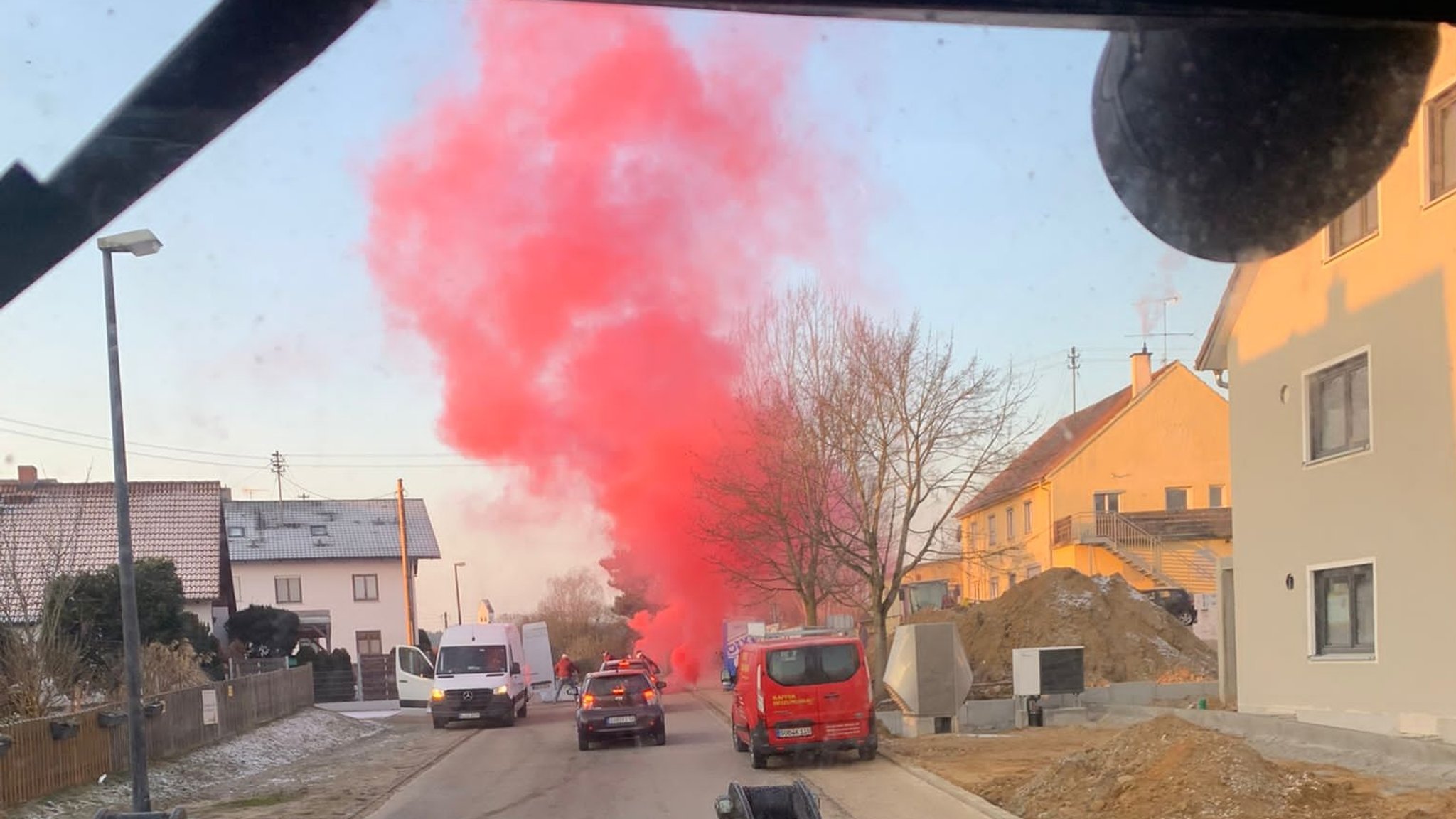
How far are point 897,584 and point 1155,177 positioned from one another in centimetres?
2219

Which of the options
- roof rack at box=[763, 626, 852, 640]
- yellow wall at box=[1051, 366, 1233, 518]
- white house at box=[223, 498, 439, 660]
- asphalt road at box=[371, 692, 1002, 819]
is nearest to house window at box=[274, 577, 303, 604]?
white house at box=[223, 498, 439, 660]

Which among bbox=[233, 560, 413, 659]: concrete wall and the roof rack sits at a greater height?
the roof rack

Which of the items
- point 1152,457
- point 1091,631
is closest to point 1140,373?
point 1152,457

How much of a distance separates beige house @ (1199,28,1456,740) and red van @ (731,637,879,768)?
5666 mm

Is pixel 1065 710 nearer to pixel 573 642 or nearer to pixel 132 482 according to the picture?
pixel 132 482

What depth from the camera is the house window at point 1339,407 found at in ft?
50.2

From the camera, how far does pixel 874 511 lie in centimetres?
2420

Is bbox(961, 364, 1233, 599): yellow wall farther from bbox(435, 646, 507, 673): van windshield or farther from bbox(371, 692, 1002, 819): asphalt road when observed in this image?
bbox(371, 692, 1002, 819): asphalt road

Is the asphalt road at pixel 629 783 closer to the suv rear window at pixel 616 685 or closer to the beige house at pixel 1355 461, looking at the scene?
the suv rear window at pixel 616 685

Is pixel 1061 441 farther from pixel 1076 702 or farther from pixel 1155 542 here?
pixel 1076 702

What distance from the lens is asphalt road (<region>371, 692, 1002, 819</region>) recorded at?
13609 millimetres

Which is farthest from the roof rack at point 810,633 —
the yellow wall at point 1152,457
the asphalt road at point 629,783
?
the yellow wall at point 1152,457

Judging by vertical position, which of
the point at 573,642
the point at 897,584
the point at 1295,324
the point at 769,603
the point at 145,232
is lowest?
the point at 573,642

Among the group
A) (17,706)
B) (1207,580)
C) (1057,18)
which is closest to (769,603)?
(1207,580)
